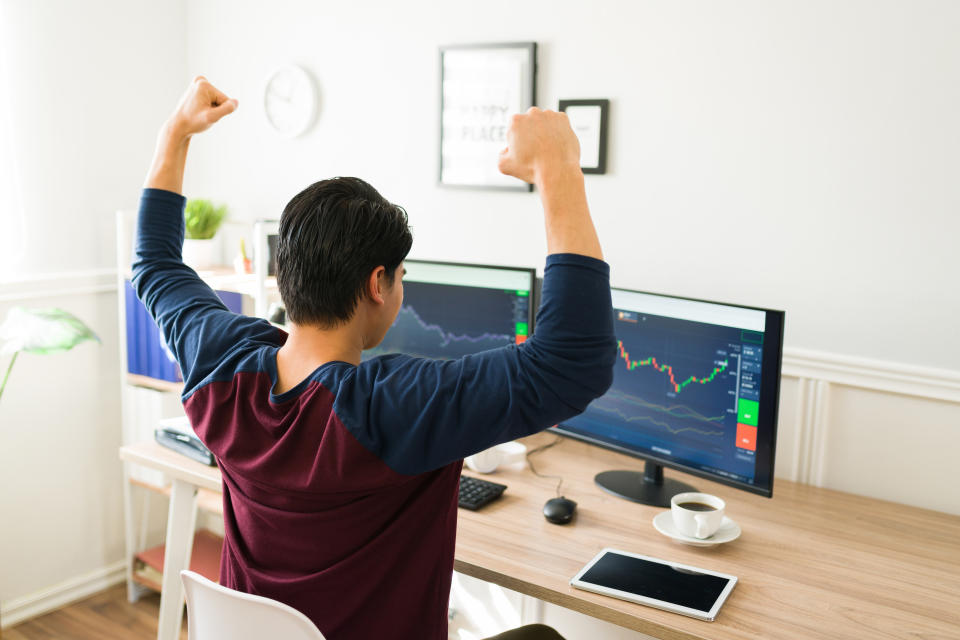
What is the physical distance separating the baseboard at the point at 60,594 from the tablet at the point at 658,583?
2.16 metres

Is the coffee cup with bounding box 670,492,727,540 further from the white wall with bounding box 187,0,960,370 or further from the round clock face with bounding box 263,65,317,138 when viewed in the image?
the round clock face with bounding box 263,65,317,138

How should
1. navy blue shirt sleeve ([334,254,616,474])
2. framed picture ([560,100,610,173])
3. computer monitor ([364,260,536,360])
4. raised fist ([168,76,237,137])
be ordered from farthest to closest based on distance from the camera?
framed picture ([560,100,610,173]), computer monitor ([364,260,536,360]), raised fist ([168,76,237,137]), navy blue shirt sleeve ([334,254,616,474])

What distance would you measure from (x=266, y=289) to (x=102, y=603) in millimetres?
1339

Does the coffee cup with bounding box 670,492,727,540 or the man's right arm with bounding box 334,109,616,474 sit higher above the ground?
the man's right arm with bounding box 334,109,616,474

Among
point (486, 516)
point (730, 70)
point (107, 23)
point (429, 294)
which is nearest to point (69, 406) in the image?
point (107, 23)

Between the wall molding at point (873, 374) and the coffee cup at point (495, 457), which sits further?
the coffee cup at point (495, 457)

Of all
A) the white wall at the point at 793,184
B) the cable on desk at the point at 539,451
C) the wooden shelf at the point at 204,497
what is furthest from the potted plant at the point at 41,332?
the cable on desk at the point at 539,451

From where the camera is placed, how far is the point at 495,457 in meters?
1.92

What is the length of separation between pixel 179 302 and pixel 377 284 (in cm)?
37

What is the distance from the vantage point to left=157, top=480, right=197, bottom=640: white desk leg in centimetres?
198

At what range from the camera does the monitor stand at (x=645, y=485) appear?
5.86 feet

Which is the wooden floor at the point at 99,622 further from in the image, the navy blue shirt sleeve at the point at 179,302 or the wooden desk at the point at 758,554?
the navy blue shirt sleeve at the point at 179,302

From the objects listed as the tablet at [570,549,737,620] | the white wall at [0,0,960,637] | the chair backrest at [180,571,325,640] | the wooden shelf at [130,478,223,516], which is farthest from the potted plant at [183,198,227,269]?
the tablet at [570,549,737,620]

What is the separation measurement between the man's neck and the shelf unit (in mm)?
1420
